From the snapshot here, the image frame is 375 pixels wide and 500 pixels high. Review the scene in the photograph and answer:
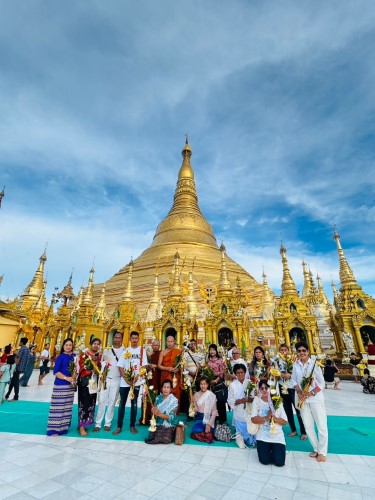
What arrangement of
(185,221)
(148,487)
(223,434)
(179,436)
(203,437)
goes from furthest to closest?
(185,221), (223,434), (203,437), (179,436), (148,487)

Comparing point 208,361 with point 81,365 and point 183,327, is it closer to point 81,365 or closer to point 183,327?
point 81,365

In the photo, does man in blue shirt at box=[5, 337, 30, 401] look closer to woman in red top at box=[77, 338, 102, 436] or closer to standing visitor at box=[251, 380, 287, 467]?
woman in red top at box=[77, 338, 102, 436]

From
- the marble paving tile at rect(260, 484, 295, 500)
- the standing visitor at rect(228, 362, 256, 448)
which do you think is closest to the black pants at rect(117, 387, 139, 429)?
the standing visitor at rect(228, 362, 256, 448)

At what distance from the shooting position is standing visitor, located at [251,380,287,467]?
12.3 ft

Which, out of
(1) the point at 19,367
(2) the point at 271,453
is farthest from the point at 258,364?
(1) the point at 19,367

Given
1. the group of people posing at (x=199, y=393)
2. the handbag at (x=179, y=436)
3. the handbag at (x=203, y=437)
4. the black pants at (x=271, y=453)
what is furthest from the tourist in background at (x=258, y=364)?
the handbag at (x=179, y=436)

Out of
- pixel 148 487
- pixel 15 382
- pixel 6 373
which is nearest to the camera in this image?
pixel 148 487

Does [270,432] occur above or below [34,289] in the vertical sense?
below

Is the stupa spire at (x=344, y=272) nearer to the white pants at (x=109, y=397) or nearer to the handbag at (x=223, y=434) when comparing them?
the handbag at (x=223, y=434)

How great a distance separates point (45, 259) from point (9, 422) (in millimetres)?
33198

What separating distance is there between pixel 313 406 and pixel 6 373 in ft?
26.2

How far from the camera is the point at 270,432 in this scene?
12.5 ft

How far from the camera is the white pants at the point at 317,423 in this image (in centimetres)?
395

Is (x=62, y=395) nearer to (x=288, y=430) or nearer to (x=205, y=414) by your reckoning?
(x=205, y=414)
